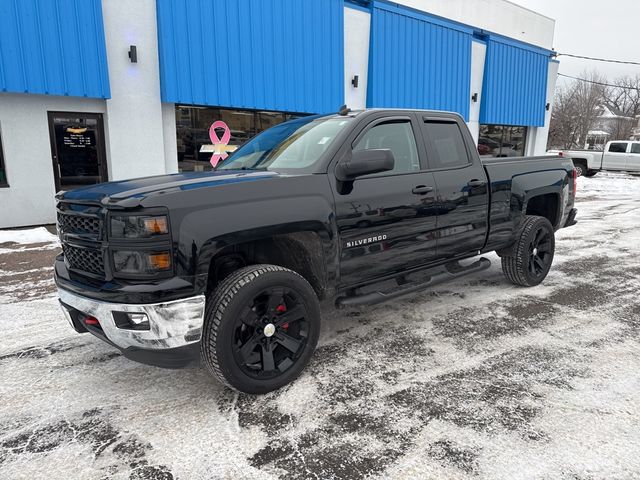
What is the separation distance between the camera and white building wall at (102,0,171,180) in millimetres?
9430

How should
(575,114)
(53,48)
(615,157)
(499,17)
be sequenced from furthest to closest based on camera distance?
(575,114)
(615,157)
(499,17)
(53,48)

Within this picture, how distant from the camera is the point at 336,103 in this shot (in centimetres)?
1303

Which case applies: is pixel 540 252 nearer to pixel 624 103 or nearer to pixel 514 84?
pixel 514 84

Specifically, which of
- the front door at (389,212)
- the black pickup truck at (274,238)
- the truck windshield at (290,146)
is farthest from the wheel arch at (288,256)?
the truck windshield at (290,146)

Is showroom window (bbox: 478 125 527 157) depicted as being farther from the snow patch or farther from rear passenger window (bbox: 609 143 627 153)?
the snow patch

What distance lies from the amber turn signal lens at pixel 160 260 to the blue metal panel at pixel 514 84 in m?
18.0

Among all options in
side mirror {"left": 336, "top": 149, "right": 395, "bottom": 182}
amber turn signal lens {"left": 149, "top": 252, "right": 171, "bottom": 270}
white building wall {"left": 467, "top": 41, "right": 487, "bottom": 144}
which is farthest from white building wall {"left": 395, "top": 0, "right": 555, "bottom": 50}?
amber turn signal lens {"left": 149, "top": 252, "right": 171, "bottom": 270}

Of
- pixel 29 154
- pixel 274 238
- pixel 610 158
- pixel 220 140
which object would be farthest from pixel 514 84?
pixel 274 238

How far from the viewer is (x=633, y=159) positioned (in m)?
24.0

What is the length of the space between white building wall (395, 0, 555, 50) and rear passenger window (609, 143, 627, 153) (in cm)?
650

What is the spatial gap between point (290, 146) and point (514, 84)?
1866 cm

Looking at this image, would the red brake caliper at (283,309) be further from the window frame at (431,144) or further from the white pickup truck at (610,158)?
the white pickup truck at (610,158)

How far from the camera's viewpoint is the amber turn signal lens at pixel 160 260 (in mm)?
2596

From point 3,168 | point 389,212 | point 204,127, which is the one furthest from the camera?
point 204,127
